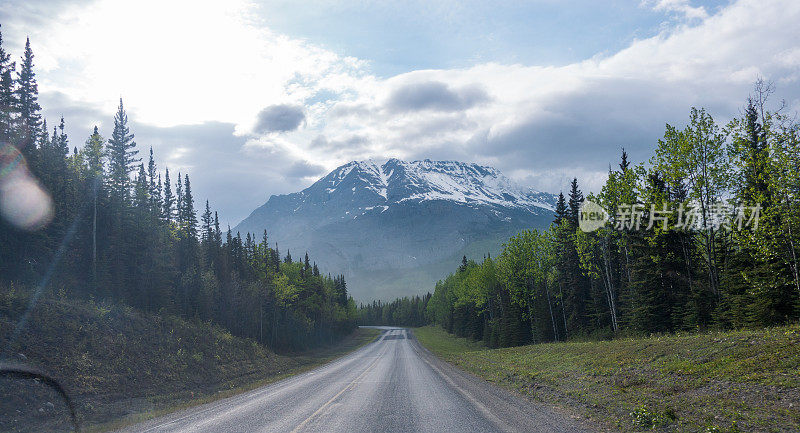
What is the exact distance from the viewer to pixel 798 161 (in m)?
16.6

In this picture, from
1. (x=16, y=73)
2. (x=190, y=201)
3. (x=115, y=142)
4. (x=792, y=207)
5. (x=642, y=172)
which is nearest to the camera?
(x=792, y=207)

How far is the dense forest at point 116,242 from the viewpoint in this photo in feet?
107

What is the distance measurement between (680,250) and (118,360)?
127 feet

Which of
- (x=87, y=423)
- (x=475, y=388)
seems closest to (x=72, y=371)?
(x=87, y=423)

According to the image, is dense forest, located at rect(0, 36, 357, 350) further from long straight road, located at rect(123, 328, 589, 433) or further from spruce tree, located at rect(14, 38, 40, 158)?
long straight road, located at rect(123, 328, 589, 433)

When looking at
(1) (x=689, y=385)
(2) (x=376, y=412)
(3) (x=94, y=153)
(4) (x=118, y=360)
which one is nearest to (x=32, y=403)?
(4) (x=118, y=360)

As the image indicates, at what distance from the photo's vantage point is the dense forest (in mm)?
32750

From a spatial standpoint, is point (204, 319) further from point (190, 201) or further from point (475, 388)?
point (475, 388)

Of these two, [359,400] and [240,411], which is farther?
[359,400]

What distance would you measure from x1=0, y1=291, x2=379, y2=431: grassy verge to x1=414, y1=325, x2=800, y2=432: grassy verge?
16172 millimetres

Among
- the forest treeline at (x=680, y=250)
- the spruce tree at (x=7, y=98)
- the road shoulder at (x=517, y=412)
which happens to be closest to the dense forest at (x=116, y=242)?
the spruce tree at (x=7, y=98)

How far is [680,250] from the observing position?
31031 millimetres

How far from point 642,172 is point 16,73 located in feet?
176

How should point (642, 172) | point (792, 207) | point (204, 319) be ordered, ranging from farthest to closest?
point (204, 319)
point (642, 172)
point (792, 207)
